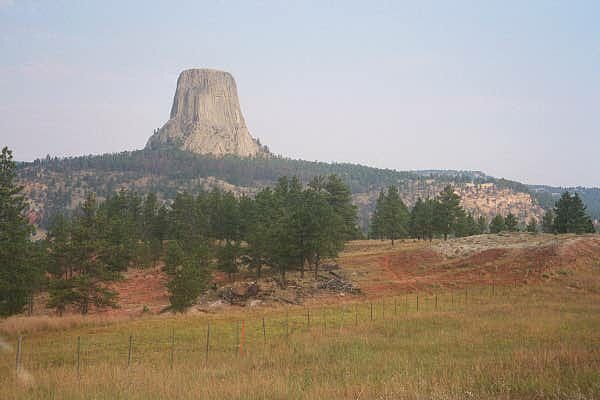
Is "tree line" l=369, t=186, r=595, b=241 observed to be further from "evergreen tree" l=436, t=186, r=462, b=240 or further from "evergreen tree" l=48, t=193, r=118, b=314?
"evergreen tree" l=48, t=193, r=118, b=314

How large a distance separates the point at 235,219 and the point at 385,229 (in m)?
26.0

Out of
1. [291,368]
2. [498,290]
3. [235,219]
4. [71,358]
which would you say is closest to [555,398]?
[291,368]

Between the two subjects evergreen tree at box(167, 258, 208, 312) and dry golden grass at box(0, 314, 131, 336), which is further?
evergreen tree at box(167, 258, 208, 312)

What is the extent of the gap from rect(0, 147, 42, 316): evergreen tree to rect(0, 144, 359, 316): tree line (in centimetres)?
6

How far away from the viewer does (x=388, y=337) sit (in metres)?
21.1

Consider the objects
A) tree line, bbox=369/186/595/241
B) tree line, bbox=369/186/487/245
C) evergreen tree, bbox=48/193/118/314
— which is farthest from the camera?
tree line, bbox=369/186/487/245

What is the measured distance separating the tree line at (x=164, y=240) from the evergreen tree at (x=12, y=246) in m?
0.06

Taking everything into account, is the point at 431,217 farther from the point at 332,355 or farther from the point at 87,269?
the point at 332,355

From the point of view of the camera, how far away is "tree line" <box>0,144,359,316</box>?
3153 cm

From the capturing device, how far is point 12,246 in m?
30.2

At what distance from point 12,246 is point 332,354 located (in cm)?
2433

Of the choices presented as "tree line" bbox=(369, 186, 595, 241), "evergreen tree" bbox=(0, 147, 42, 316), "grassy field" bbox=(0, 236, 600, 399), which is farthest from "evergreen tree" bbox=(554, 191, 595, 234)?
"evergreen tree" bbox=(0, 147, 42, 316)

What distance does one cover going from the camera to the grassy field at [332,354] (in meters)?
11.2

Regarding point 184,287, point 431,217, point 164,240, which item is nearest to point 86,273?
point 184,287
